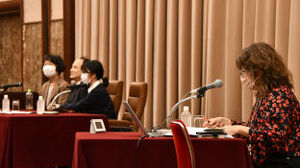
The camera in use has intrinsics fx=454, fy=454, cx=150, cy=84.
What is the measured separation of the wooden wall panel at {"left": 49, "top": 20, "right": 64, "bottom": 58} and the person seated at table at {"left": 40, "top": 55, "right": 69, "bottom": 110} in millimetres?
1211

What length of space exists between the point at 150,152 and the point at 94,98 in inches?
89.2

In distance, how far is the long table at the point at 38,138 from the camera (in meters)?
3.80

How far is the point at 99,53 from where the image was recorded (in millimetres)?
6301

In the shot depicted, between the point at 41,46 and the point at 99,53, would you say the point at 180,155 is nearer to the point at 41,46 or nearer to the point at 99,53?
the point at 99,53

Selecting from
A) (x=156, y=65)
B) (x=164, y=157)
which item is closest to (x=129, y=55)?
(x=156, y=65)

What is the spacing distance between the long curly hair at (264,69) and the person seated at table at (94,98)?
2323 mm

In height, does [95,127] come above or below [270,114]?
below

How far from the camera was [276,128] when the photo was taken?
2.27 metres

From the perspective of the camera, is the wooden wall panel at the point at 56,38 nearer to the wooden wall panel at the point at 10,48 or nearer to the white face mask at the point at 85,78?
the wooden wall panel at the point at 10,48

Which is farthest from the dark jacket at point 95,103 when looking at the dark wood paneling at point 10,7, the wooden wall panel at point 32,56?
the dark wood paneling at point 10,7

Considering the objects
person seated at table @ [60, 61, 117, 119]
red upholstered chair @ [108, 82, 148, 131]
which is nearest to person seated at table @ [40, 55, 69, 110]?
person seated at table @ [60, 61, 117, 119]

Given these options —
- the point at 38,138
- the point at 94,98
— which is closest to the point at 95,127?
the point at 38,138

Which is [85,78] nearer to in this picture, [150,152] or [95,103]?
[95,103]

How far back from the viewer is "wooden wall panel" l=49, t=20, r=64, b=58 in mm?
6797
